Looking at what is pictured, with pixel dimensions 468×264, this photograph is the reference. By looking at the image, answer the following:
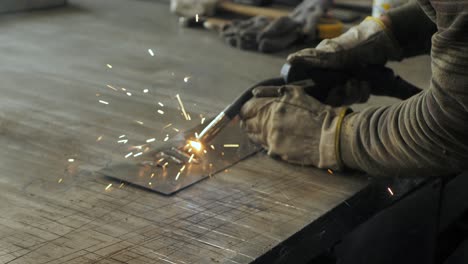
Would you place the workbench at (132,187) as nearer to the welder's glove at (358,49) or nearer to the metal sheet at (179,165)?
the metal sheet at (179,165)

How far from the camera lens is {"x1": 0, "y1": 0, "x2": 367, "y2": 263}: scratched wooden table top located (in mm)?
1211

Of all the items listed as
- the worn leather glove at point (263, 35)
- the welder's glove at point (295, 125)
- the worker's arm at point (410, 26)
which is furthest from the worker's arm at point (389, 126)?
the worn leather glove at point (263, 35)

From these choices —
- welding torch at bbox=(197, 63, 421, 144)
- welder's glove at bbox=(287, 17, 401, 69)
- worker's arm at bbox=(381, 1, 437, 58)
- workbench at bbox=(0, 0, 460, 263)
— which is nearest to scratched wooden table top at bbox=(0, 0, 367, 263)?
workbench at bbox=(0, 0, 460, 263)

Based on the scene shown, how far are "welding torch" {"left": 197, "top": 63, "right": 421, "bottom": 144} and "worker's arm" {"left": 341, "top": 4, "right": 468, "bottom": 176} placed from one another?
0.18 m

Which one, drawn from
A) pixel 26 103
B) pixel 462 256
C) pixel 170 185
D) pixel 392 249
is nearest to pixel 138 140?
pixel 170 185

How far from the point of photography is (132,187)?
143 centimetres

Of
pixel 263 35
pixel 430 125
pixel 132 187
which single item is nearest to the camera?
pixel 430 125

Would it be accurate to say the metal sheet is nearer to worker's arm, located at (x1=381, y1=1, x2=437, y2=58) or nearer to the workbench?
the workbench

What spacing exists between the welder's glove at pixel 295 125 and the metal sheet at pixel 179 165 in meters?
0.06

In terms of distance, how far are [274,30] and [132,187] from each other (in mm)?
1227

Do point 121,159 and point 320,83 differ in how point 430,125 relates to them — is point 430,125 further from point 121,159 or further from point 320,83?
point 121,159

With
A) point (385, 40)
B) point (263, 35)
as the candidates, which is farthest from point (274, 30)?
point (385, 40)

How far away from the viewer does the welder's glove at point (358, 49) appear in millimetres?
1639

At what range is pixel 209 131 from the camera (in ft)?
5.35
